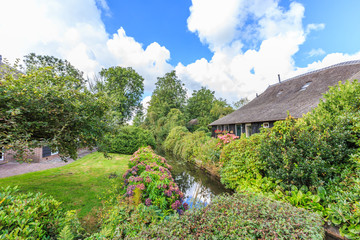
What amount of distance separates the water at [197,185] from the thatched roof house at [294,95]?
5.89 metres

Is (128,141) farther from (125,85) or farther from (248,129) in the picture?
(125,85)

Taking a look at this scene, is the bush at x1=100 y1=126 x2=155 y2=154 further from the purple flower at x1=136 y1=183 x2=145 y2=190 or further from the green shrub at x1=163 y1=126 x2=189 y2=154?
the purple flower at x1=136 y1=183 x2=145 y2=190

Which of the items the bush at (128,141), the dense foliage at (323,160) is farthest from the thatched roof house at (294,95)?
the bush at (128,141)

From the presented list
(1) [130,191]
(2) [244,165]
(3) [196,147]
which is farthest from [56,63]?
(2) [244,165]

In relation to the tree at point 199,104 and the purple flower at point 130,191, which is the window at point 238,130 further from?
the tree at point 199,104

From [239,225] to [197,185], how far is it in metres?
→ 6.03

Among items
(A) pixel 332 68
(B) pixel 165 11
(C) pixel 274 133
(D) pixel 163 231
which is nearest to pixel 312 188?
(C) pixel 274 133

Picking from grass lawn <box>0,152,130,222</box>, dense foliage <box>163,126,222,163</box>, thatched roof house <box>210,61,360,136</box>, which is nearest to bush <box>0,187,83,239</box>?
grass lawn <box>0,152,130,222</box>

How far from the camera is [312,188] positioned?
414 cm

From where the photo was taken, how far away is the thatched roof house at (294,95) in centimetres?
1015

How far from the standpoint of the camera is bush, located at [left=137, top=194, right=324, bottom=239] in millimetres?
2126

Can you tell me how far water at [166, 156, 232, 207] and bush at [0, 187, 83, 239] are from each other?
4.48m

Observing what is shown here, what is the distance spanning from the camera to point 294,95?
42.5 ft

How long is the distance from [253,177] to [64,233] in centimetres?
641
